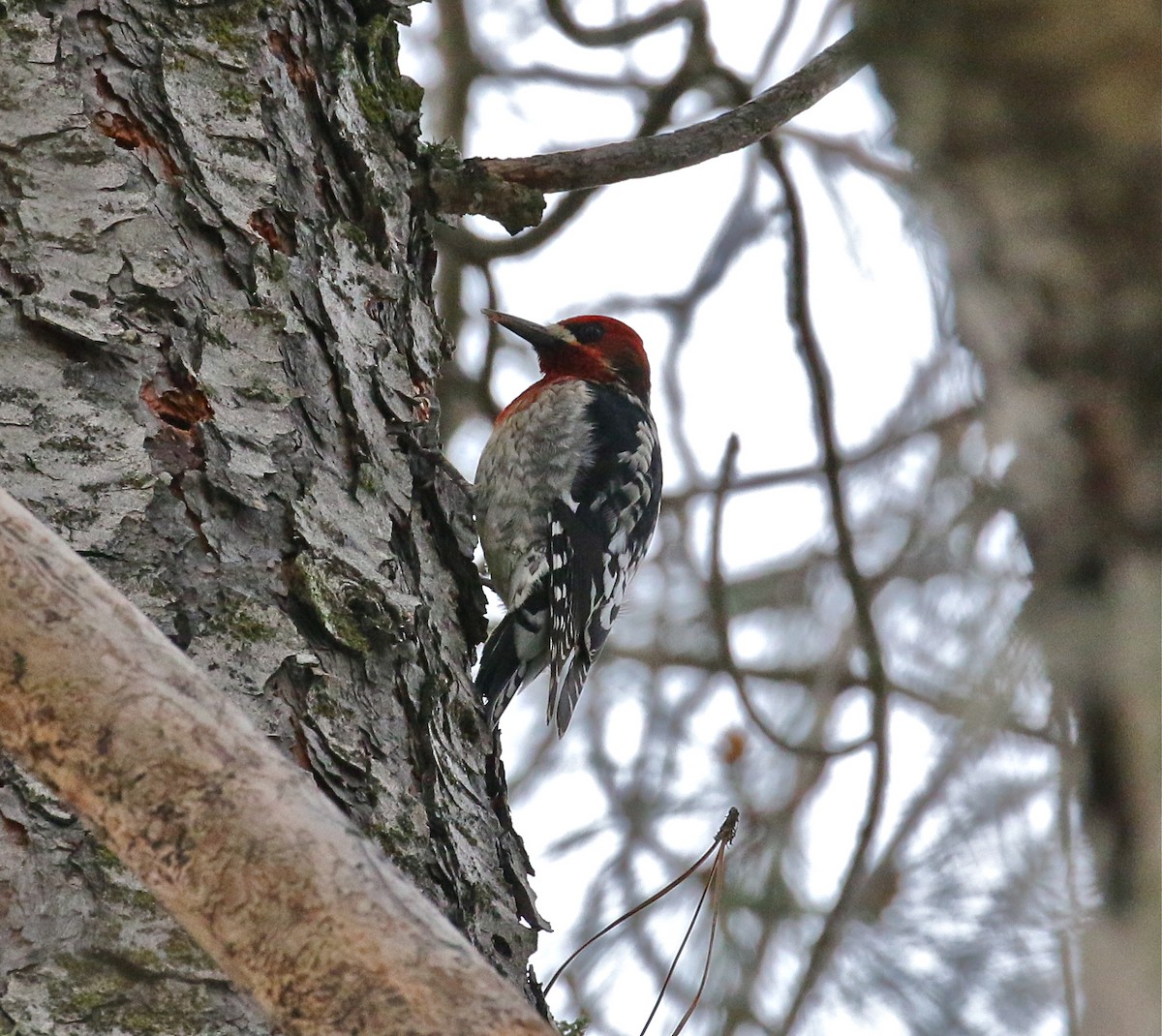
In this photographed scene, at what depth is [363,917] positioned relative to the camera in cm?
118

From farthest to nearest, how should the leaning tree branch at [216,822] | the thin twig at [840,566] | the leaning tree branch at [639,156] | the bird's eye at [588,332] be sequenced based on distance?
the bird's eye at [588,332] → the thin twig at [840,566] → the leaning tree branch at [639,156] → the leaning tree branch at [216,822]

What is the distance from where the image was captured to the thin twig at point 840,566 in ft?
11.2

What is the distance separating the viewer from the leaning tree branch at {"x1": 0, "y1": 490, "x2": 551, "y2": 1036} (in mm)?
1163

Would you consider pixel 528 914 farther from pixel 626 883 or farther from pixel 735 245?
pixel 735 245

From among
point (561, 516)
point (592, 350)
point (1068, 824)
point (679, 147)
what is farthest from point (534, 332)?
point (1068, 824)

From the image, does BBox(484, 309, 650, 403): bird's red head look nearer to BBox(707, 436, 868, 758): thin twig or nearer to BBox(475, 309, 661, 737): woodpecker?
BBox(475, 309, 661, 737): woodpecker

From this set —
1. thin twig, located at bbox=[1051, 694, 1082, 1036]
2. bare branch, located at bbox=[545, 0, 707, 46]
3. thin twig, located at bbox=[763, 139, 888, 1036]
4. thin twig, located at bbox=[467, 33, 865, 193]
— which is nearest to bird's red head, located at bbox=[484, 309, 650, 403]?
bare branch, located at bbox=[545, 0, 707, 46]

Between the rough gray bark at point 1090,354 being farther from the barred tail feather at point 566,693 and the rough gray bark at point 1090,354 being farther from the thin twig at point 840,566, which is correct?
Result: the barred tail feather at point 566,693

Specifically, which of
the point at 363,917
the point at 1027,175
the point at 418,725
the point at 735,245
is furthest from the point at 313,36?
the point at 735,245

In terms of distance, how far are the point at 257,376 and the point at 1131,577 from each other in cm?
175

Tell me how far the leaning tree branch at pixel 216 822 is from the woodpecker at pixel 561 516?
2.44 m

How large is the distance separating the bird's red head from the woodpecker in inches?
0.8

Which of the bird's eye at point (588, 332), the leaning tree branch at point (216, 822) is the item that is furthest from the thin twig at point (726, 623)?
the leaning tree branch at point (216, 822)

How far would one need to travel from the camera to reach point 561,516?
430cm
